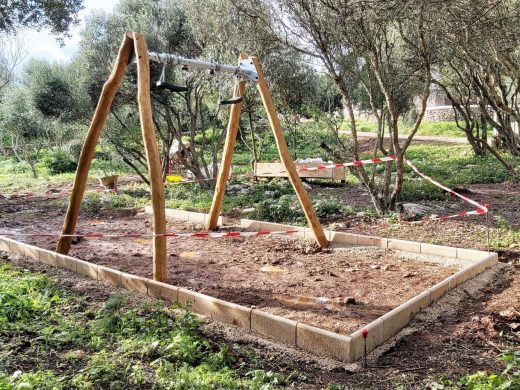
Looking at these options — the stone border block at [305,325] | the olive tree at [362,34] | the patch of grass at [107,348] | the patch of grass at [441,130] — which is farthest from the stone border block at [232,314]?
the patch of grass at [441,130]

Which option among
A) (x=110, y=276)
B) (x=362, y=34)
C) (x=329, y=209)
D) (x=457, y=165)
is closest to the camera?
(x=110, y=276)

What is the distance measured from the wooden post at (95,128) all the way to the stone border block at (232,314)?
9.21ft

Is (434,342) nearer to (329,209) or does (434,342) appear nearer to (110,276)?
(110,276)

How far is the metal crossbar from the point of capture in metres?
5.99

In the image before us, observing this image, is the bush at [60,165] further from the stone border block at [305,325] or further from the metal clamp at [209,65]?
the metal clamp at [209,65]

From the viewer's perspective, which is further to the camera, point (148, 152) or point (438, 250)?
point (438, 250)

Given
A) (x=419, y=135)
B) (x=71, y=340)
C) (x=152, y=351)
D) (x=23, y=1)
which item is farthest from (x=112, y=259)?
(x=419, y=135)

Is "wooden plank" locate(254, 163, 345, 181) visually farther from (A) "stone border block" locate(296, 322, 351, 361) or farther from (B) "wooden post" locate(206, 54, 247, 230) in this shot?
(A) "stone border block" locate(296, 322, 351, 361)

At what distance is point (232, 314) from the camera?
169 inches

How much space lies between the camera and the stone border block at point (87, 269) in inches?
222

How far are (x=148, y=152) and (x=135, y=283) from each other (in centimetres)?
136

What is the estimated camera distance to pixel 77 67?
1555 cm

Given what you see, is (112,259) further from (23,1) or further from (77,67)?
(77,67)

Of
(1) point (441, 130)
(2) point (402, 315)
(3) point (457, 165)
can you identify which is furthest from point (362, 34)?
(1) point (441, 130)
